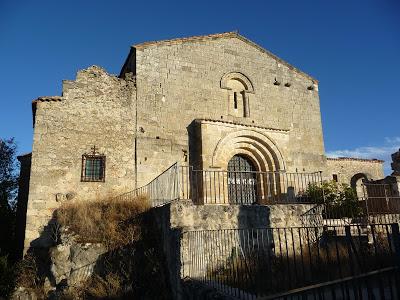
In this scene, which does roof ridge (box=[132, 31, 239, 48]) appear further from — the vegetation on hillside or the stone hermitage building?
the vegetation on hillside

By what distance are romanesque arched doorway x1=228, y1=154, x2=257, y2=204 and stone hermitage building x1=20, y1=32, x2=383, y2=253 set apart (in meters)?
0.13

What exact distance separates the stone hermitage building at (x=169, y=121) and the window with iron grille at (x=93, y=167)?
0.04 meters

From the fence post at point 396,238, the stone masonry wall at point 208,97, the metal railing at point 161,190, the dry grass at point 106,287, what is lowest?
the dry grass at point 106,287

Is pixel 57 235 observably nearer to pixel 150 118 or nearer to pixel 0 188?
pixel 150 118

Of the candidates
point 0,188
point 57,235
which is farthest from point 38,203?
point 0,188

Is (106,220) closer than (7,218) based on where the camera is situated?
Yes

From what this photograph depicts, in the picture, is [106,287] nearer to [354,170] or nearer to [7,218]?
[7,218]

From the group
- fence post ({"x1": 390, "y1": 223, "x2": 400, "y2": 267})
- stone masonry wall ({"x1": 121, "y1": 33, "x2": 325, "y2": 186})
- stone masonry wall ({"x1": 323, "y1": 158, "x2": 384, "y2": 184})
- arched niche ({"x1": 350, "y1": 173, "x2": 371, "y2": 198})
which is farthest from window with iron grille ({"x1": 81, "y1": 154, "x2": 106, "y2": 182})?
arched niche ({"x1": 350, "y1": 173, "x2": 371, "y2": 198})

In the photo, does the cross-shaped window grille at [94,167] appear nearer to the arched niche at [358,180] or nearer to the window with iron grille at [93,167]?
the window with iron grille at [93,167]

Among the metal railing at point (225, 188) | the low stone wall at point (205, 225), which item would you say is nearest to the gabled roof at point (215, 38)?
the metal railing at point (225, 188)

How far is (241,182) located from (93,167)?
5729 millimetres

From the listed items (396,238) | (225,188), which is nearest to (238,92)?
(225,188)

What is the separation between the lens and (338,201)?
38.9 feet

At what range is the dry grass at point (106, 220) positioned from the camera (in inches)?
396
